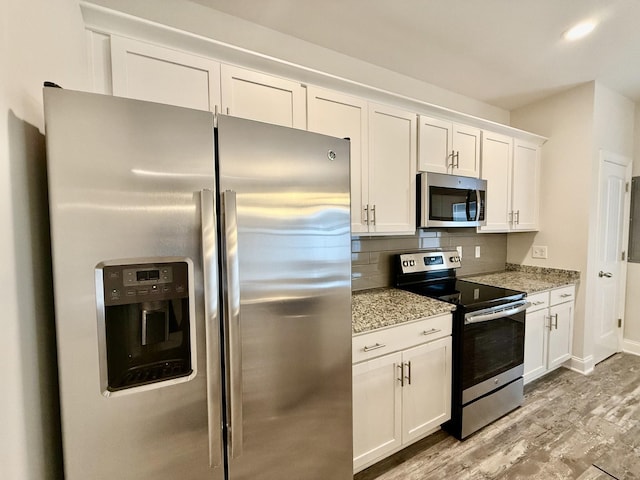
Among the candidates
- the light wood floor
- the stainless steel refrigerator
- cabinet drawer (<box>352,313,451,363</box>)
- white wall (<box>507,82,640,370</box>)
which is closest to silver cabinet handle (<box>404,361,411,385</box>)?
cabinet drawer (<box>352,313,451,363</box>)

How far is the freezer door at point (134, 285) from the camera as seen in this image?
77 centimetres

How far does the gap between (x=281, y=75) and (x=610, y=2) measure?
1.97 meters

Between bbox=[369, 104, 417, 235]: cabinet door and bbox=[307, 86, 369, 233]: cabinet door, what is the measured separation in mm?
61

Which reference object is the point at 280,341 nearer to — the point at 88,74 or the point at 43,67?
the point at 43,67

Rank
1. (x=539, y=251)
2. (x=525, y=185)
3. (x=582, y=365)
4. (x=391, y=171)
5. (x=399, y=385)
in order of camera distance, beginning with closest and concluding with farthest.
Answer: (x=399, y=385), (x=391, y=171), (x=582, y=365), (x=525, y=185), (x=539, y=251)

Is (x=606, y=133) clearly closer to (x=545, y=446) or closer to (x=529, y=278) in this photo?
(x=529, y=278)

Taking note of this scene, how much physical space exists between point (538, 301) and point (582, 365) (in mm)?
1046

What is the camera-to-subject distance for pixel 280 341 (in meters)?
1.07

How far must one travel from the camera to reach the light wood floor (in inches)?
65.6

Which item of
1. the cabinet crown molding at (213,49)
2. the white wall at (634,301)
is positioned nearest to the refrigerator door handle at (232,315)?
the cabinet crown molding at (213,49)

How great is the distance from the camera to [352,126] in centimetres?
186

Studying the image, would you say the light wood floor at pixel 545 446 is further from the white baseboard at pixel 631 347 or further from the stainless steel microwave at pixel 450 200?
the stainless steel microwave at pixel 450 200

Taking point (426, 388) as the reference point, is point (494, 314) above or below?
above

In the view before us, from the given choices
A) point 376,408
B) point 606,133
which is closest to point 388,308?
point 376,408
